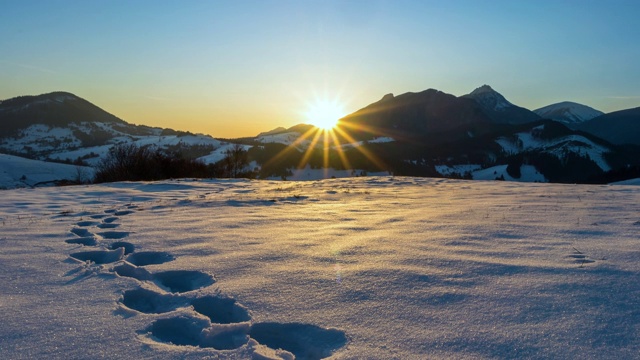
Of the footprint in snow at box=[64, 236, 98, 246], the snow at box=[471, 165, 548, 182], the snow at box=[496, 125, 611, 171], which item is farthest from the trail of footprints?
the snow at box=[496, 125, 611, 171]

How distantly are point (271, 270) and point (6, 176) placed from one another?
78.4 m

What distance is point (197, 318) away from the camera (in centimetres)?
279

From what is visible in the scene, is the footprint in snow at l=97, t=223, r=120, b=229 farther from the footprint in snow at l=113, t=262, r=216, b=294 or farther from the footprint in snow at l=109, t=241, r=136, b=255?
the footprint in snow at l=113, t=262, r=216, b=294

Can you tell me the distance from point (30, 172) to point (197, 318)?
81805 mm

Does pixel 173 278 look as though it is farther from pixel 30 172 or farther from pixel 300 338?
pixel 30 172

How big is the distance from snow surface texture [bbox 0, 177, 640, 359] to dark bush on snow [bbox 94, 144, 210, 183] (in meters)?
19.5

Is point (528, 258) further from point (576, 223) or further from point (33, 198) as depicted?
point (33, 198)

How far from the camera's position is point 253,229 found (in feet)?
19.4

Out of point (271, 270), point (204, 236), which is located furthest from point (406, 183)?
point (271, 270)

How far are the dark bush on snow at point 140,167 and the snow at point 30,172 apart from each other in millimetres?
40681

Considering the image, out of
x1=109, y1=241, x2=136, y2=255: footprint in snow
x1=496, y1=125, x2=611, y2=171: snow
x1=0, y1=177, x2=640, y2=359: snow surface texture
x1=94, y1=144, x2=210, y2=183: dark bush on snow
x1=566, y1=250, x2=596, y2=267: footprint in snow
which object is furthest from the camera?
x1=496, y1=125, x2=611, y2=171: snow

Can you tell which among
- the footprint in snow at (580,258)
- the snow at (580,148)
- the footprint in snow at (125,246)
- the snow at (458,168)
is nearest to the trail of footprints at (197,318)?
the footprint in snow at (125,246)

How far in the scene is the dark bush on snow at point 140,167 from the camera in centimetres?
2447

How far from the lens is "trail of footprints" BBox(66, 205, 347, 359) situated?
2.49 m
